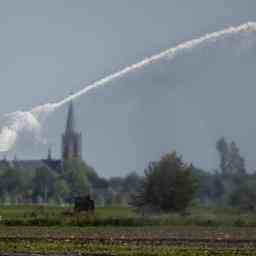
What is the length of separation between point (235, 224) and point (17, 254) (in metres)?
36.6

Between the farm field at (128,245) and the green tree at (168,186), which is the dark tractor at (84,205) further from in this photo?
the farm field at (128,245)

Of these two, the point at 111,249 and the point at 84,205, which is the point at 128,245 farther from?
the point at 84,205

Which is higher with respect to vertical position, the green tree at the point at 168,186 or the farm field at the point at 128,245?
the green tree at the point at 168,186

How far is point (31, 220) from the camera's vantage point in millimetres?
73750

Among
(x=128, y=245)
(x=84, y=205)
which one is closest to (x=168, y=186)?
(x=84, y=205)

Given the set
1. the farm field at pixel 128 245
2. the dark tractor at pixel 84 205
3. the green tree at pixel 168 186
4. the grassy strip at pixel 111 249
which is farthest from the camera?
the green tree at pixel 168 186

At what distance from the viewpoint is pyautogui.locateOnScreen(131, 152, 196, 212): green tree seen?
9888 centimetres

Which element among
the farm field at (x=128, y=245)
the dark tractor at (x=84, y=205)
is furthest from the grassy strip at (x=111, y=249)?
the dark tractor at (x=84, y=205)

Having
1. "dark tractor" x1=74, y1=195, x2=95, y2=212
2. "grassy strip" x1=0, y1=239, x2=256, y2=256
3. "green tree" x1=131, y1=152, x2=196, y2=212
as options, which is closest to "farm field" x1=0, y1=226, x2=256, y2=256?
"grassy strip" x1=0, y1=239, x2=256, y2=256

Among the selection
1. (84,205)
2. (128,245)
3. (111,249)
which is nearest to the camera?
(111,249)

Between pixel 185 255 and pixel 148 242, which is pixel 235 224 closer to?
pixel 148 242

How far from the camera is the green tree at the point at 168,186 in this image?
324 feet

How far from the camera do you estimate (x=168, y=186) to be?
99.3 meters

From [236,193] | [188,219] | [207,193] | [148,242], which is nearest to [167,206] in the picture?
[188,219]
